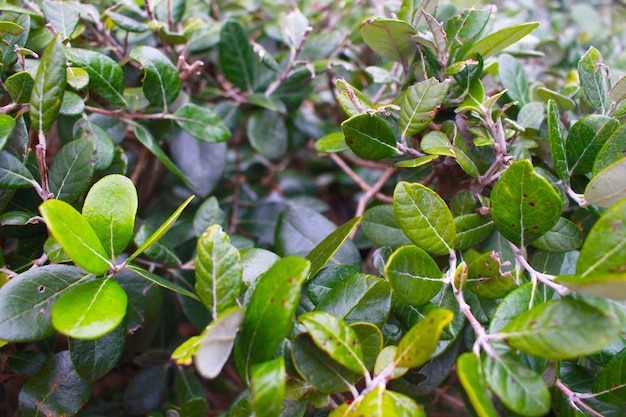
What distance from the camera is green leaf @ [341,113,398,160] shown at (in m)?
0.71

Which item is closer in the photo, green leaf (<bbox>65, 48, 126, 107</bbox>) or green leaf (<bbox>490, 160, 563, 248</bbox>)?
green leaf (<bbox>490, 160, 563, 248</bbox>)

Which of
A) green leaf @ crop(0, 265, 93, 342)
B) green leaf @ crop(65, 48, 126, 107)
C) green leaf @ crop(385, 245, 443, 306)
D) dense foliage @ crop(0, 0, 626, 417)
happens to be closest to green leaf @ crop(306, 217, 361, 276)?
dense foliage @ crop(0, 0, 626, 417)

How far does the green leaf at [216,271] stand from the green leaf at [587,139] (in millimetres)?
536

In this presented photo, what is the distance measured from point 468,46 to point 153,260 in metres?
A: 0.66

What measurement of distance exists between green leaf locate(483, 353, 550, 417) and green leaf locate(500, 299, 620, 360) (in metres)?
0.02

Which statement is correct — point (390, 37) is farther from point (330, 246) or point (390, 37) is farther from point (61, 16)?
point (61, 16)

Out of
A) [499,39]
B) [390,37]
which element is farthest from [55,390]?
[499,39]

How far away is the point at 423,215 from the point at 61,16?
0.69m

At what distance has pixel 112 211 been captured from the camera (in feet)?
2.24

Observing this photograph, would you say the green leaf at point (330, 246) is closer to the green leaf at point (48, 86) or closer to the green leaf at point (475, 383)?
the green leaf at point (475, 383)

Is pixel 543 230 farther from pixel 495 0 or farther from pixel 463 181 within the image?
pixel 495 0

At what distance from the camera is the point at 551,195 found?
0.60m

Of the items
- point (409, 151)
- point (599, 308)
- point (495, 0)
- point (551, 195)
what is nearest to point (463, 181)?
point (409, 151)

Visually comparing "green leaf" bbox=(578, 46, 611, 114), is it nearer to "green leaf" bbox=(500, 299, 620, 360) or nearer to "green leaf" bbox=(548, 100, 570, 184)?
"green leaf" bbox=(548, 100, 570, 184)
